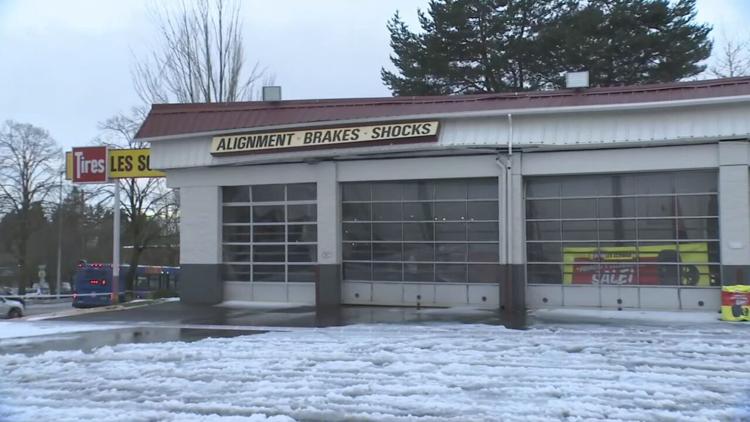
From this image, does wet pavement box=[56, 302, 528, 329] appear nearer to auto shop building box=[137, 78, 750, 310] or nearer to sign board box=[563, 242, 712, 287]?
auto shop building box=[137, 78, 750, 310]

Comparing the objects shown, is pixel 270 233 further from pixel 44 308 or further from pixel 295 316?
pixel 44 308

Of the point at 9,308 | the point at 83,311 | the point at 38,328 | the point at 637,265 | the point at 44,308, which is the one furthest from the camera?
the point at 44,308

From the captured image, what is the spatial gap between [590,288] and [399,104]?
6844mm

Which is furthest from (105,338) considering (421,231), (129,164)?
(129,164)

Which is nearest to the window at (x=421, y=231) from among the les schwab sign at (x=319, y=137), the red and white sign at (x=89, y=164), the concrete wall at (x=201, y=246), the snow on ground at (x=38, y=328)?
the les schwab sign at (x=319, y=137)

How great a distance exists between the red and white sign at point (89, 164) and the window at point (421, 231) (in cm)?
793

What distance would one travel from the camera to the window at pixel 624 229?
15938mm

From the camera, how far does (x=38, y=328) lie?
47.5 ft

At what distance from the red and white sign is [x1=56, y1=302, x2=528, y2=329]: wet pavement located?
4879 millimetres

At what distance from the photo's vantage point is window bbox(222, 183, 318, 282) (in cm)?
1898

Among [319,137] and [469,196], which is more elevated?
[319,137]

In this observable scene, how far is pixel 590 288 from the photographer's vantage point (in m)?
16.8

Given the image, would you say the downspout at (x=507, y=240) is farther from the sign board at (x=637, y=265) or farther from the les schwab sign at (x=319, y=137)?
the les schwab sign at (x=319, y=137)

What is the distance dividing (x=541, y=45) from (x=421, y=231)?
15.5 m
